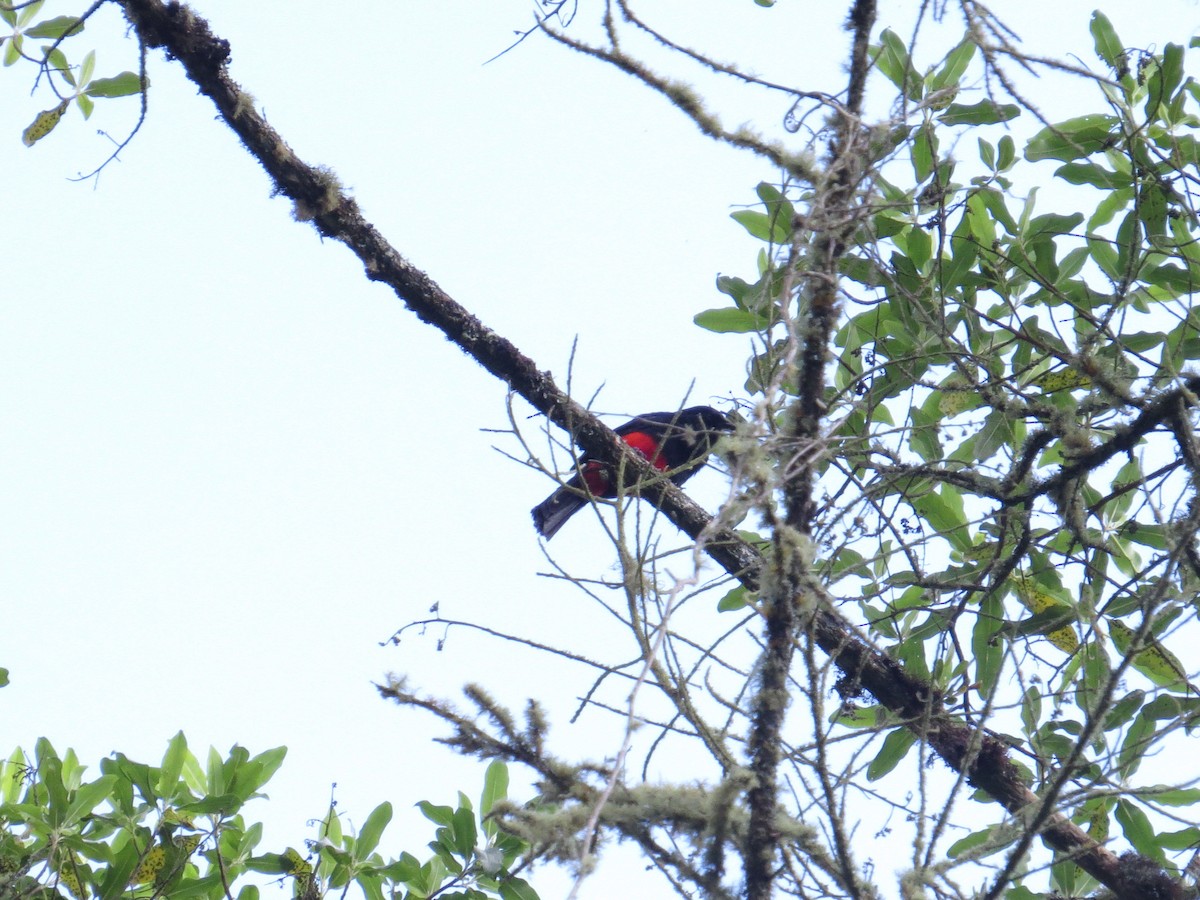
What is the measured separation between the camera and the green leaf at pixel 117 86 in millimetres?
3612

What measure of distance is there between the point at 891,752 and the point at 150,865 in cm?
222

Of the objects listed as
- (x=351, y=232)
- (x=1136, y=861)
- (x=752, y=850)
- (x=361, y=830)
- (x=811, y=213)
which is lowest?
(x=1136, y=861)

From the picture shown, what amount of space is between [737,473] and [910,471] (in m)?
0.95

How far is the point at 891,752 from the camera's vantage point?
3459mm

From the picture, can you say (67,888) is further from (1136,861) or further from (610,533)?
(1136,861)

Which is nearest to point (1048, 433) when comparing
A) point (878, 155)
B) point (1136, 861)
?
point (878, 155)

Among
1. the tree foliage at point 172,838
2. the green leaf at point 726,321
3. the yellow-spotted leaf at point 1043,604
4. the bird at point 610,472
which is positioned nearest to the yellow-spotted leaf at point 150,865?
the tree foliage at point 172,838

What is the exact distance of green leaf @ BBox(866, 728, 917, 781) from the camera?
345cm

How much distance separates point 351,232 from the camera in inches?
153

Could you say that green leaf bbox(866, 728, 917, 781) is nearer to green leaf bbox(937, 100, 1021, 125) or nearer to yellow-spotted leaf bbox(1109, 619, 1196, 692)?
yellow-spotted leaf bbox(1109, 619, 1196, 692)

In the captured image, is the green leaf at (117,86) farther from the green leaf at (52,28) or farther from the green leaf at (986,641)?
the green leaf at (986,641)

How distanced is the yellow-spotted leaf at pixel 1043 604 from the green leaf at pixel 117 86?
10.3ft

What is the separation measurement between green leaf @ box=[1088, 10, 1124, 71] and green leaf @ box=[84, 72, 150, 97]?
9.65 ft

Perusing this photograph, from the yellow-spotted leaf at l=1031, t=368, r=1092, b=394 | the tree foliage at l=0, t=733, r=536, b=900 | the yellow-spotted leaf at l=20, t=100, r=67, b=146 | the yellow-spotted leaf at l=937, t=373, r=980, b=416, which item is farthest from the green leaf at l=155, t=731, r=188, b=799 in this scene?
the yellow-spotted leaf at l=1031, t=368, r=1092, b=394
